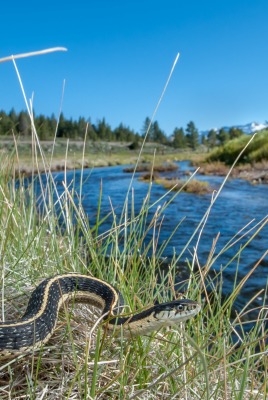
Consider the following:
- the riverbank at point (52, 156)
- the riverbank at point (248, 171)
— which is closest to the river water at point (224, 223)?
the riverbank at point (52, 156)

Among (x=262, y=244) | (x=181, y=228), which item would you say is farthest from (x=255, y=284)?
(x=181, y=228)

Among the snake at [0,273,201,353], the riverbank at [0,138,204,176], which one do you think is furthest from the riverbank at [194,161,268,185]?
the snake at [0,273,201,353]

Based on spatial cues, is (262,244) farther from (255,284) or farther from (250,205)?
(250,205)

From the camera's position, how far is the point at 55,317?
1.81 meters

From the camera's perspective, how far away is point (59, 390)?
1644 mm

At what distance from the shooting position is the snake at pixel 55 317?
5.19 ft

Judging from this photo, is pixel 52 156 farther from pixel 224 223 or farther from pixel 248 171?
pixel 248 171

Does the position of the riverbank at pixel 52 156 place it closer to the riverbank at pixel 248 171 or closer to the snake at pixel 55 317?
the snake at pixel 55 317

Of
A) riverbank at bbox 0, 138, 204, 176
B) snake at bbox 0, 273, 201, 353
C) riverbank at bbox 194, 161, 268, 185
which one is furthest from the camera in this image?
riverbank at bbox 194, 161, 268, 185

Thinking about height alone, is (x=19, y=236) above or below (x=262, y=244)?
above

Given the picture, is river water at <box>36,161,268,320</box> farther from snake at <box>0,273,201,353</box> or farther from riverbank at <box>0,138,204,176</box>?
snake at <box>0,273,201,353</box>

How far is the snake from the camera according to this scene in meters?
1.58

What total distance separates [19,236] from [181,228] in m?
7.55

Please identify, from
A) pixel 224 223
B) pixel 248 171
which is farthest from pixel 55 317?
pixel 248 171
